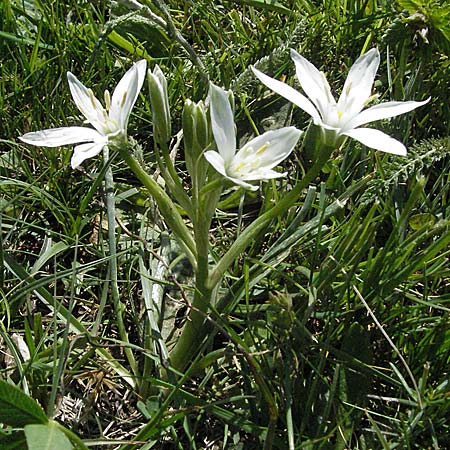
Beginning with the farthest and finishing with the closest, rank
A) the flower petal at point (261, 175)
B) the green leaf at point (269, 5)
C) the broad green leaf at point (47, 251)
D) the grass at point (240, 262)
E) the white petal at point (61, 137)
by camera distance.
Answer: the green leaf at point (269, 5)
the broad green leaf at point (47, 251)
the grass at point (240, 262)
the white petal at point (61, 137)
the flower petal at point (261, 175)

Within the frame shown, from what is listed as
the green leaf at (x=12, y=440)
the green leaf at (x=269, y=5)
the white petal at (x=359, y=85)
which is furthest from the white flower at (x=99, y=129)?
the green leaf at (x=269, y=5)

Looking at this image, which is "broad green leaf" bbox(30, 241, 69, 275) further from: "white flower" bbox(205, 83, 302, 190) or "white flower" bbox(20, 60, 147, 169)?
→ "white flower" bbox(205, 83, 302, 190)

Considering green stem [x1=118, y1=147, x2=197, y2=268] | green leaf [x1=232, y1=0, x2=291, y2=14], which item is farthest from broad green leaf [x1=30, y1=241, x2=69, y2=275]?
green leaf [x1=232, y1=0, x2=291, y2=14]

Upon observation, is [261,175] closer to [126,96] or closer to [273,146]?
[273,146]

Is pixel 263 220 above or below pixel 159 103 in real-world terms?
below

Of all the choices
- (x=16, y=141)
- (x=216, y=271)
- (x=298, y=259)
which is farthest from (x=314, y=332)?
(x=16, y=141)

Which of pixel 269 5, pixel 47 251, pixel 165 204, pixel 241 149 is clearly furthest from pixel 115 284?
pixel 269 5

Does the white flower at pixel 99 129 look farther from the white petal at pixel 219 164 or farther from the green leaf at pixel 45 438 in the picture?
the green leaf at pixel 45 438
